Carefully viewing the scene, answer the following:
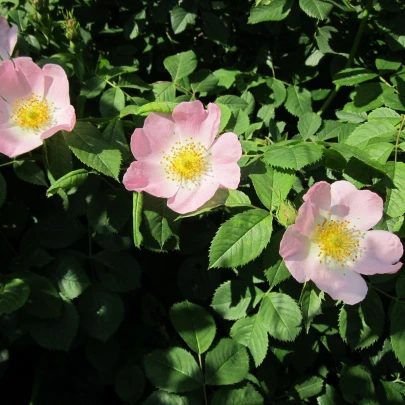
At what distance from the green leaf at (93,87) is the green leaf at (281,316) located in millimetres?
940

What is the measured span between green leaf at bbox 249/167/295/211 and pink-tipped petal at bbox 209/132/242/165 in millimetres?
81

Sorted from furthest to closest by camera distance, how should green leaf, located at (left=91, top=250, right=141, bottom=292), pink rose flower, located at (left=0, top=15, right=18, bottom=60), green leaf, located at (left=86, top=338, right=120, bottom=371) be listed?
green leaf, located at (left=86, top=338, right=120, bottom=371) < green leaf, located at (left=91, top=250, right=141, bottom=292) < pink rose flower, located at (left=0, top=15, right=18, bottom=60)

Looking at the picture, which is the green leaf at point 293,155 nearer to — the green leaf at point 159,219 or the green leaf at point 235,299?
the green leaf at point 159,219

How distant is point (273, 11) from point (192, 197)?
907 millimetres

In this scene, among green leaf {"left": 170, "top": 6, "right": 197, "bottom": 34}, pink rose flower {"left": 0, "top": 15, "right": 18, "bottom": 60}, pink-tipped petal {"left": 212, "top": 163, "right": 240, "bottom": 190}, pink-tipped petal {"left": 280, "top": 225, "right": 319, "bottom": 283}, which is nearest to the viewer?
pink-tipped petal {"left": 280, "top": 225, "right": 319, "bottom": 283}

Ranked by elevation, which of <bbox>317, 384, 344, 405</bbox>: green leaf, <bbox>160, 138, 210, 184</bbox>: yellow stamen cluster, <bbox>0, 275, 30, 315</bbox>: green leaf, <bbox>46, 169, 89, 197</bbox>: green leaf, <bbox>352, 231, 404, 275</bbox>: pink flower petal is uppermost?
<bbox>46, 169, 89, 197</bbox>: green leaf

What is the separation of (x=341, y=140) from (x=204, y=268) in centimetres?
70

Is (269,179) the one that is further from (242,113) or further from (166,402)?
(166,402)

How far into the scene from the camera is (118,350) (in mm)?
1858

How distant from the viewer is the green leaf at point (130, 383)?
69.9 inches

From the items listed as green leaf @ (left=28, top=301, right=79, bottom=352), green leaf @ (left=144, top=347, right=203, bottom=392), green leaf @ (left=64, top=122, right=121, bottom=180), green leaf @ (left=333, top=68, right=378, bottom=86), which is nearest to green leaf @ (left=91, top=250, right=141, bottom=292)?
green leaf @ (left=28, top=301, right=79, bottom=352)

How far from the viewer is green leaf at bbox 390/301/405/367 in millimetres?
1531

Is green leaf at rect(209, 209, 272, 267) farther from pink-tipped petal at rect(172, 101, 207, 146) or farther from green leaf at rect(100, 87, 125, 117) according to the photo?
green leaf at rect(100, 87, 125, 117)

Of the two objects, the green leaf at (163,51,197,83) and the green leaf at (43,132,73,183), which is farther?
the green leaf at (163,51,197,83)
